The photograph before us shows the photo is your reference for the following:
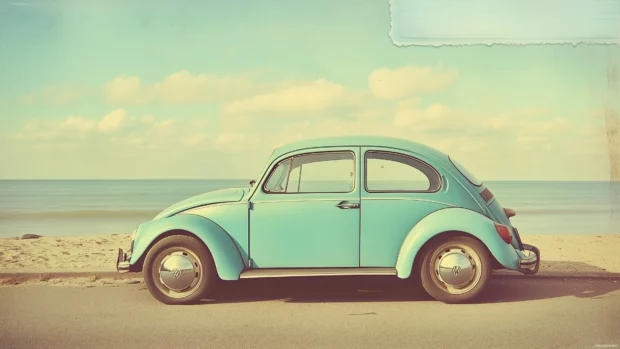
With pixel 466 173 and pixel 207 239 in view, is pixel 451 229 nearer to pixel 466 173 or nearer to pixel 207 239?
pixel 466 173

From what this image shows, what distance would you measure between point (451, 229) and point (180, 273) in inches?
108

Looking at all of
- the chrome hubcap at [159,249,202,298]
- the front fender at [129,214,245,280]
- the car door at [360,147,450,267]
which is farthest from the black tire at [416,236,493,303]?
the chrome hubcap at [159,249,202,298]

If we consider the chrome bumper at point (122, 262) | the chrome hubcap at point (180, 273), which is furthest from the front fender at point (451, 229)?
the chrome bumper at point (122, 262)

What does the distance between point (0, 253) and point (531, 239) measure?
976 cm

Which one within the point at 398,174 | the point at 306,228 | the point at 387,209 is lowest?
the point at 306,228

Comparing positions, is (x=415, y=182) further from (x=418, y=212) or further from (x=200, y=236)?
(x=200, y=236)

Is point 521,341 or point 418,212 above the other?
point 418,212

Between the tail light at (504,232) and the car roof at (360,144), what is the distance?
0.99 meters

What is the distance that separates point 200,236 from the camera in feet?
23.0

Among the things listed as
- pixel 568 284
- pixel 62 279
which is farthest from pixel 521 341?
pixel 62 279

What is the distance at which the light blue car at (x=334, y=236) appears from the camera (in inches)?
275

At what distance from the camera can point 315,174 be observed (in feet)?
24.6

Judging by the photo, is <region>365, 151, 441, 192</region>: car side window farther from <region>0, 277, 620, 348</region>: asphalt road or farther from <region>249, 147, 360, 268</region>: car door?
<region>0, 277, 620, 348</region>: asphalt road

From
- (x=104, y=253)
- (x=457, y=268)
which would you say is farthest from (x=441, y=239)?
(x=104, y=253)
